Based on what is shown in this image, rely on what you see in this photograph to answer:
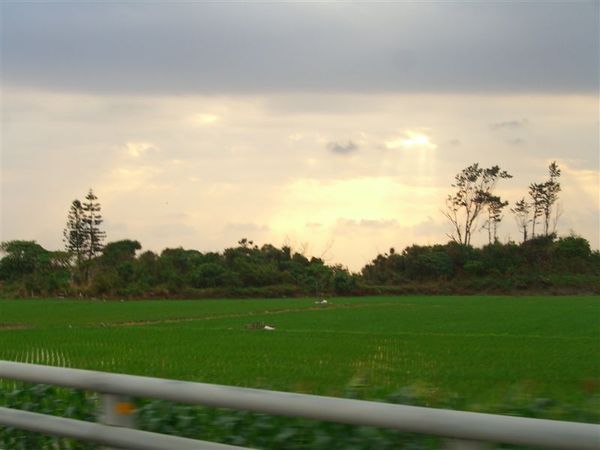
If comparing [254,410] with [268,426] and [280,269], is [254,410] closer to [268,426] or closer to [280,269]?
[268,426]

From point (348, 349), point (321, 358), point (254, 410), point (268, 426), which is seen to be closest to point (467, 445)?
point (254, 410)

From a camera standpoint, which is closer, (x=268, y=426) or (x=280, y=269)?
(x=268, y=426)

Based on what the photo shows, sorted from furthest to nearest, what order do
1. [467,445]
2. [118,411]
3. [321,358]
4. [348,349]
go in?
1. [348,349]
2. [321,358]
3. [118,411]
4. [467,445]

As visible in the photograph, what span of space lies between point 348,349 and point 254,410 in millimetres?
21985

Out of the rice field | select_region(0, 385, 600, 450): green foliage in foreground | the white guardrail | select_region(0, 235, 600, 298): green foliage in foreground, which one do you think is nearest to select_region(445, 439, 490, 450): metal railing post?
the white guardrail

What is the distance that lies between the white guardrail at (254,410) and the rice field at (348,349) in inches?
42.3

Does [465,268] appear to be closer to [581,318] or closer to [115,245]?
[115,245]

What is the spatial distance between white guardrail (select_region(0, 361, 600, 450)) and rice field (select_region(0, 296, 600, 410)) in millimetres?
1074

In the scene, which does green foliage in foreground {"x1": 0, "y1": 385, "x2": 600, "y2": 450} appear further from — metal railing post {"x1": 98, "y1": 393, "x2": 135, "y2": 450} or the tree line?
the tree line

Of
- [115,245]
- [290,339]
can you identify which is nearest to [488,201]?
[115,245]

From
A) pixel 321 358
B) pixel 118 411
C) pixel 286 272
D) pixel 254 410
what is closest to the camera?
pixel 254 410

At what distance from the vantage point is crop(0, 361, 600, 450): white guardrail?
3406 millimetres

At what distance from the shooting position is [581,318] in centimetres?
4300

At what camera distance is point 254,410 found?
4.38 m
